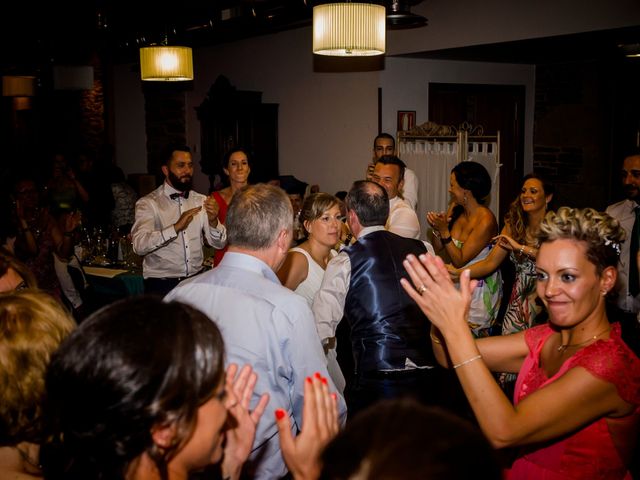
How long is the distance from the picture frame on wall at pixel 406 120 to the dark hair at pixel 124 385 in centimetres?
588

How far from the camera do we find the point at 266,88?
8.16 m

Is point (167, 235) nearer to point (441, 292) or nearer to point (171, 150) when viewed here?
point (171, 150)

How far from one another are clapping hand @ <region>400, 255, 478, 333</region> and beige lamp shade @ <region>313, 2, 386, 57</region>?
2.67m

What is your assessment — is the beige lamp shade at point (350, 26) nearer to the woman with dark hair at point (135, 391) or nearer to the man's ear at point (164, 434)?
the woman with dark hair at point (135, 391)

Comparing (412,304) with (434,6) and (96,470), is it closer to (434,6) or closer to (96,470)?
(96,470)

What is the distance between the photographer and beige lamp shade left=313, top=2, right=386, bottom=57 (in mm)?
3816

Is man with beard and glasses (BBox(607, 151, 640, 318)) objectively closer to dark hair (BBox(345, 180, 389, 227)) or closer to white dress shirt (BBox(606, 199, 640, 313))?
white dress shirt (BBox(606, 199, 640, 313))

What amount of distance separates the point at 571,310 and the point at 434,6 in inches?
196

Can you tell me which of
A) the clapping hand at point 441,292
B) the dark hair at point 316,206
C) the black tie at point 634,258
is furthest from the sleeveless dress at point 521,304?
the clapping hand at point 441,292

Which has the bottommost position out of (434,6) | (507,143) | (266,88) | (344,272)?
(344,272)

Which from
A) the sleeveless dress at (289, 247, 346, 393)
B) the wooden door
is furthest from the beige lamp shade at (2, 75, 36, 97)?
the sleeveless dress at (289, 247, 346, 393)

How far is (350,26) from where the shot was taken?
383 centimetres

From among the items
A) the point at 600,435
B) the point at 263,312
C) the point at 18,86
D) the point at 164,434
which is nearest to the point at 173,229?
the point at 263,312

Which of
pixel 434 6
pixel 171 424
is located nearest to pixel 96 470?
pixel 171 424
